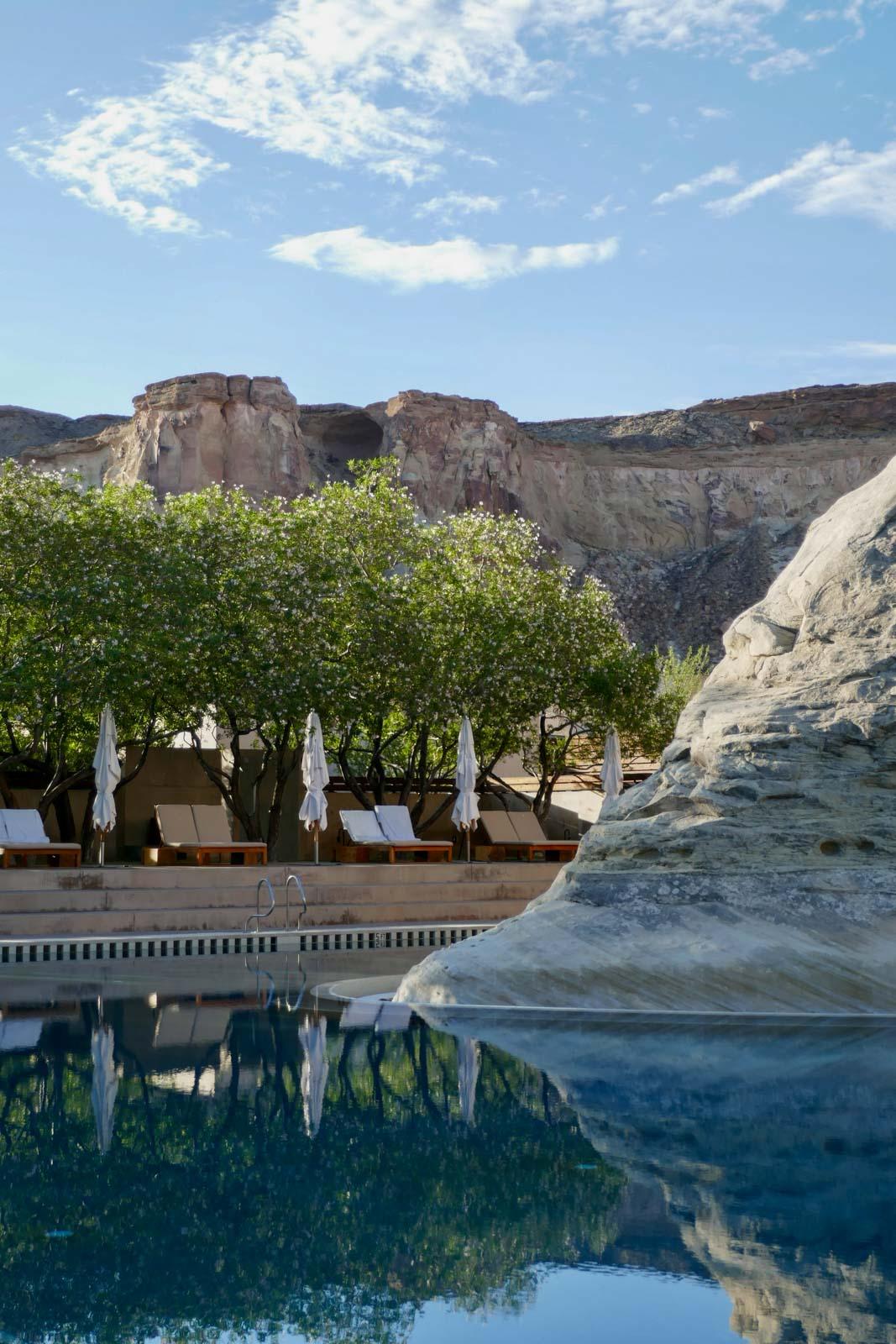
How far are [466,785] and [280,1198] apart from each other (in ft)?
50.0

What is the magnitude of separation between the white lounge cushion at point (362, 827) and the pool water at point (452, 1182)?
1038 centimetres

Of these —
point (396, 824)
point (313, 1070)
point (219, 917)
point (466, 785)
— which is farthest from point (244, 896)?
point (313, 1070)

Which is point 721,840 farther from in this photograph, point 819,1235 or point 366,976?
point 819,1235

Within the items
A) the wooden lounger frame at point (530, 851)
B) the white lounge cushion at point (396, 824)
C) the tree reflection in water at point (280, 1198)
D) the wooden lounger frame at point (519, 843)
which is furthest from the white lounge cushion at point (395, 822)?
the tree reflection in water at point (280, 1198)

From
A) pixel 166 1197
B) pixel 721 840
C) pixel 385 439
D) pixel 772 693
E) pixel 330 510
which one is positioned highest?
pixel 385 439

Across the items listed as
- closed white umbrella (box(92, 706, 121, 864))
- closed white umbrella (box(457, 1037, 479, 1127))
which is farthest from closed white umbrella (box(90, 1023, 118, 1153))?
closed white umbrella (box(92, 706, 121, 864))

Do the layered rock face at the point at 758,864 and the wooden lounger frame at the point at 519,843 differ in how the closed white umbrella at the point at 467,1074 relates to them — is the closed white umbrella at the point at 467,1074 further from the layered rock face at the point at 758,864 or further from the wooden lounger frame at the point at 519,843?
the wooden lounger frame at the point at 519,843

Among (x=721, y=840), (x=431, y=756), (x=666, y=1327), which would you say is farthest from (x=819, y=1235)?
(x=431, y=756)

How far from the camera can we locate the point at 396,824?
22.1m

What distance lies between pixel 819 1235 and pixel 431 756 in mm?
26457

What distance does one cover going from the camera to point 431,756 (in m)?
31.9

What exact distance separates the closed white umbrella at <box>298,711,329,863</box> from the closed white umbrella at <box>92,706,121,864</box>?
107 inches

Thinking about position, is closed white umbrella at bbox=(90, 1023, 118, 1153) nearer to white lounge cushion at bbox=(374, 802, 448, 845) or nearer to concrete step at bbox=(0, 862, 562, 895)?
concrete step at bbox=(0, 862, 562, 895)

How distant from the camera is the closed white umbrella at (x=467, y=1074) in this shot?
8086 mm
